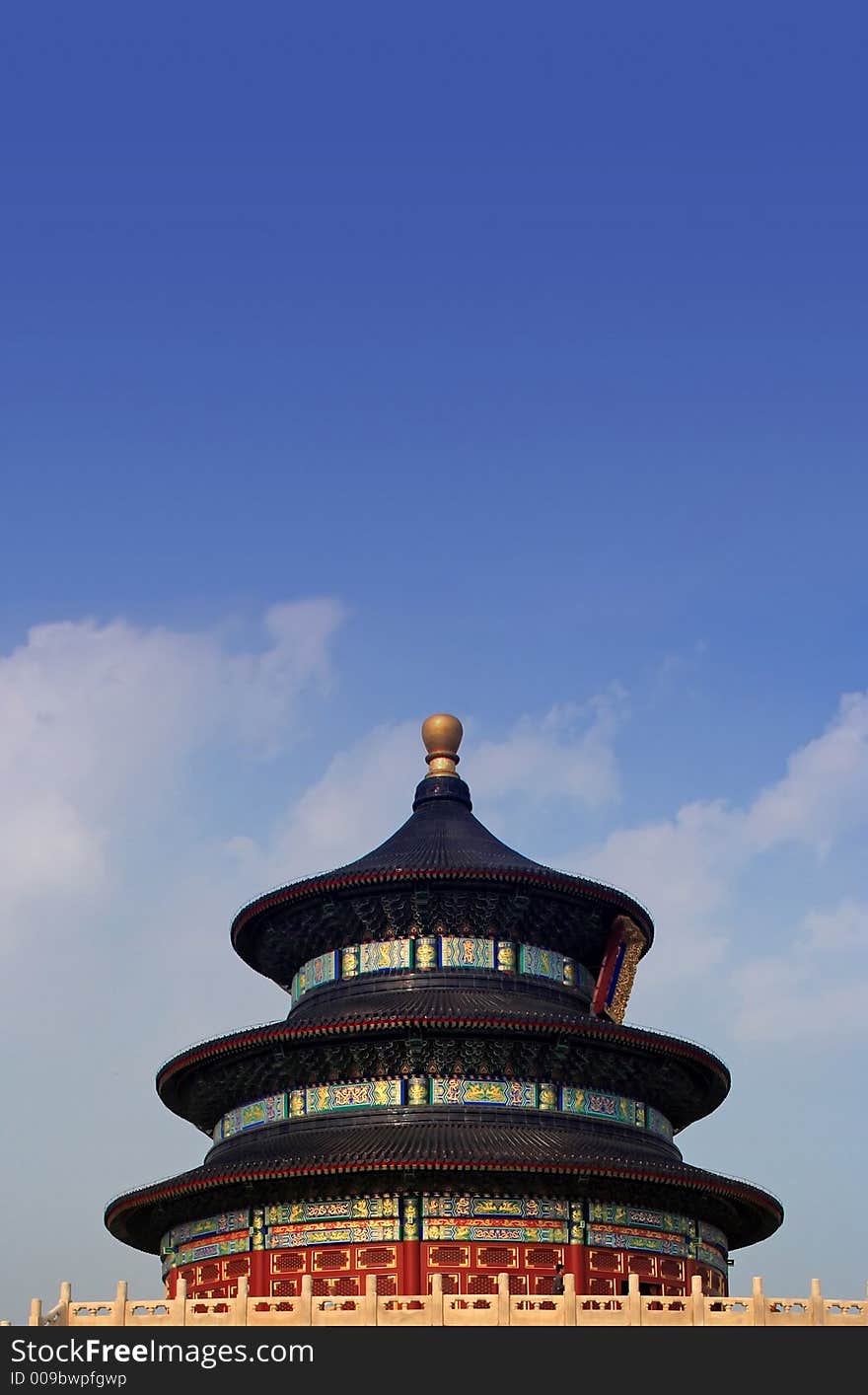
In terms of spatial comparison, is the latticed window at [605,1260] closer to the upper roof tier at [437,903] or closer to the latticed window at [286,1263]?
the latticed window at [286,1263]

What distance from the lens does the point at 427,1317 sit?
27.5m

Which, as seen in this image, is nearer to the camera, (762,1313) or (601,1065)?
(762,1313)

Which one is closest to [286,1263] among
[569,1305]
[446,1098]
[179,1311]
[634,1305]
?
[446,1098]

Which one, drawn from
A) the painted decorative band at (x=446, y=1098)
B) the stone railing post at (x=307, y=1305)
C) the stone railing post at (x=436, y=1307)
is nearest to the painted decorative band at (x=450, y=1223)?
the painted decorative band at (x=446, y=1098)

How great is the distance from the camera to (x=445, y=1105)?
3831 centimetres

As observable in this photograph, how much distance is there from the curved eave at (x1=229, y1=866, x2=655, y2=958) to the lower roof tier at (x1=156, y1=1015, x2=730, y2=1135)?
2973mm

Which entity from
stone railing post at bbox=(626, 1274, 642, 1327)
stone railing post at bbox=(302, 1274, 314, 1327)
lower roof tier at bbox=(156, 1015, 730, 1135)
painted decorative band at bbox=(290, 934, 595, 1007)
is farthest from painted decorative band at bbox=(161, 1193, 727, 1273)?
stone railing post at bbox=(626, 1274, 642, 1327)

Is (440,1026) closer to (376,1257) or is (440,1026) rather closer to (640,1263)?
(376,1257)

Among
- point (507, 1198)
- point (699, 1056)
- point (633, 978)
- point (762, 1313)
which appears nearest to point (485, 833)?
point (633, 978)

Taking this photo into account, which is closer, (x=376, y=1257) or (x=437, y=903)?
(x=376, y=1257)

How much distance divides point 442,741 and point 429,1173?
16200 millimetres

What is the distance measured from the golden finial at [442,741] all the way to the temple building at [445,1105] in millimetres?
2777
